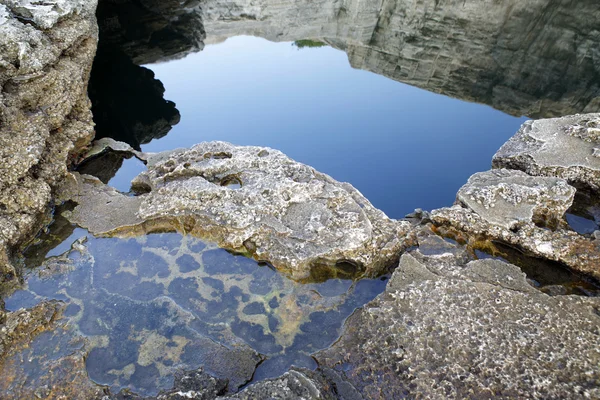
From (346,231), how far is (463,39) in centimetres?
634

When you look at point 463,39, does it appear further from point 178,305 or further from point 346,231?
point 178,305

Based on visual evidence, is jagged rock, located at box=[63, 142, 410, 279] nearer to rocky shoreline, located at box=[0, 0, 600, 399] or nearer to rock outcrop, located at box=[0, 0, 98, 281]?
rocky shoreline, located at box=[0, 0, 600, 399]

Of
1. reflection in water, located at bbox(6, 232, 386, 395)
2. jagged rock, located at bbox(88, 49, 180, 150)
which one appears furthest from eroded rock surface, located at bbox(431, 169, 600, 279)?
jagged rock, located at bbox(88, 49, 180, 150)

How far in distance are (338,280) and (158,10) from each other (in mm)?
7779

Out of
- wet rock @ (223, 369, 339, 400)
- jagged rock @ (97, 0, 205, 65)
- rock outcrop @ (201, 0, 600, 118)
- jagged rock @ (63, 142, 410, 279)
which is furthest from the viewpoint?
jagged rock @ (97, 0, 205, 65)

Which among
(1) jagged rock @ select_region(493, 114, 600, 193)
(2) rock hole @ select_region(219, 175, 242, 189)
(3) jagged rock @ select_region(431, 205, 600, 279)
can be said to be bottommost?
(2) rock hole @ select_region(219, 175, 242, 189)

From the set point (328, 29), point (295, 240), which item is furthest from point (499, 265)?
point (328, 29)

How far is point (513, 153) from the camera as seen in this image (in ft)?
14.7

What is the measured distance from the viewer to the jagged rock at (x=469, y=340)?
2.50m

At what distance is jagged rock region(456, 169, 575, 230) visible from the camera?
3.60 meters

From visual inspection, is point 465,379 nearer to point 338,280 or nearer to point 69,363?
point 338,280

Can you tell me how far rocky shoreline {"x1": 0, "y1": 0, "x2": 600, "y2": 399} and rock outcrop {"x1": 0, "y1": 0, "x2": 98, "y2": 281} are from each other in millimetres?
14

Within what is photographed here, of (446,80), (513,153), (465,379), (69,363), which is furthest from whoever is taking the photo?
(446,80)

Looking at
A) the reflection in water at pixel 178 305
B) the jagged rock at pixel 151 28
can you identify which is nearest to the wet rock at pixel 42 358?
the reflection in water at pixel 178 305
